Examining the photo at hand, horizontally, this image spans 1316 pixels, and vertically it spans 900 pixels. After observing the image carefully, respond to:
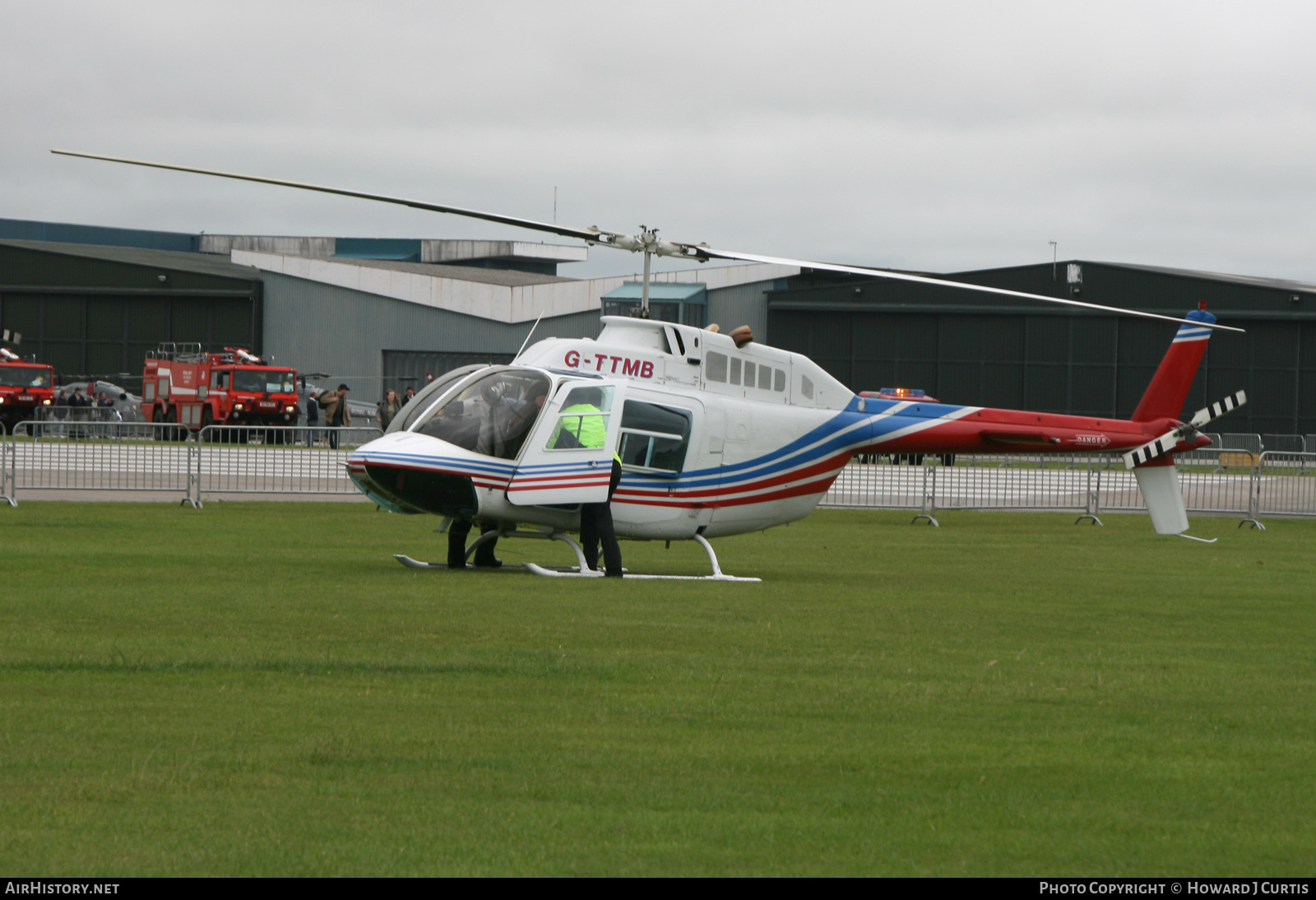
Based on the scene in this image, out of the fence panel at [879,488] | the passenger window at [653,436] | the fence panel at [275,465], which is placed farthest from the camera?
the fence panel at [879,488]

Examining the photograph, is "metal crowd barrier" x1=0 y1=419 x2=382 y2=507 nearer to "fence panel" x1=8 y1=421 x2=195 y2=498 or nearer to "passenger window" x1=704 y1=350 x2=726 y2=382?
"fence panel" x1=8 y1=421 x2=195 y2=498

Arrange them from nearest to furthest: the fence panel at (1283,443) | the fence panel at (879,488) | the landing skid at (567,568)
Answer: the landing skid at (567,568)
the fence panel at (879,488)
the fence panel at (1283,443)

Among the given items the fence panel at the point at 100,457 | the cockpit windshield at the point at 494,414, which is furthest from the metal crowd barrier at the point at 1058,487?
the cockpit windshield at the point at 494,414

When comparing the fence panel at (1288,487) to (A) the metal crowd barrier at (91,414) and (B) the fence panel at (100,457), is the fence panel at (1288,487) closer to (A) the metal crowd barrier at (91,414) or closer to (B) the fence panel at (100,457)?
(B) the fence panel at (100,457)

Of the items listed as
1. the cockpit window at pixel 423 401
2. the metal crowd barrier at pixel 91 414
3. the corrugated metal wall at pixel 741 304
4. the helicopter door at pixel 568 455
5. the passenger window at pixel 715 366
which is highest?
the corrugated metal wall at pixel 741 304

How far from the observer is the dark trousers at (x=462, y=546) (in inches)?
613

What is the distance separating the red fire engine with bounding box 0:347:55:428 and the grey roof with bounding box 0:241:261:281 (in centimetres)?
1606

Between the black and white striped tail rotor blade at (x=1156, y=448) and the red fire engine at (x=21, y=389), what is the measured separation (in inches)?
1696

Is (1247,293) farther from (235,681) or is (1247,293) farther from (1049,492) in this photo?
(235,681)

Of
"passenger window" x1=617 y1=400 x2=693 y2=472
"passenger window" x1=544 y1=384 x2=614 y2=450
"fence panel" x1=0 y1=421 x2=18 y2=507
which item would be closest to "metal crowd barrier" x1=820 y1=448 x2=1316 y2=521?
"passenger window" x1=617 y1=400 x2=693 y2=472

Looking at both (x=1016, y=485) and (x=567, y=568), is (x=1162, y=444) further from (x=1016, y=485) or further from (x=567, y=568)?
(x=1016, y=485)

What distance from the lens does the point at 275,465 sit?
27.7 metres

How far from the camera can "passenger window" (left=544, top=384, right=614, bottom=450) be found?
588 inches

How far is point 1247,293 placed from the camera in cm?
6309
